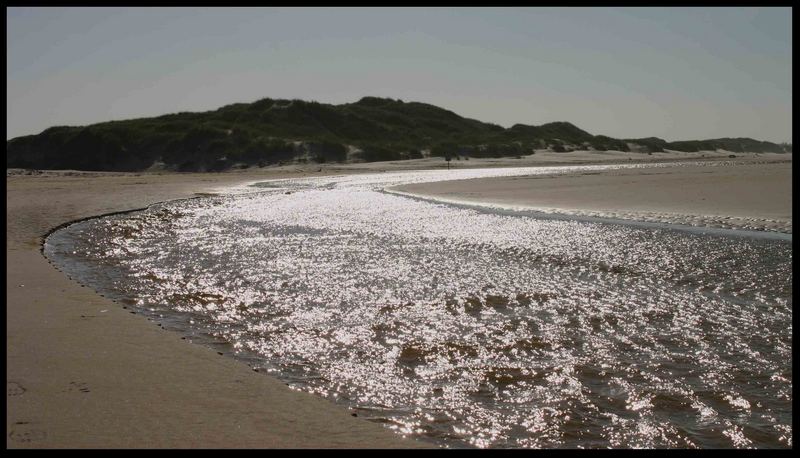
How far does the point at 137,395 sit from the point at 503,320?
404 centimetres

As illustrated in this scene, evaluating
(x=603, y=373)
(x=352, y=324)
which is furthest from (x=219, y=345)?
(x=603, y=373)

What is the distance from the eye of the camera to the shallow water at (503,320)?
4.97 meters

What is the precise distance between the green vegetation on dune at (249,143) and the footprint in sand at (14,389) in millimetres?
71023

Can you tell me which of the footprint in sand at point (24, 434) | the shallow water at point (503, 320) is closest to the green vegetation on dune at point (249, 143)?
the shallow water at point (503, 320)

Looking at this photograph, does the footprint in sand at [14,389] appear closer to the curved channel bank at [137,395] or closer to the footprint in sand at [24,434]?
the curved channel bank at [137,395]

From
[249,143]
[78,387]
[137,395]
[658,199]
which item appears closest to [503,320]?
[137,395]

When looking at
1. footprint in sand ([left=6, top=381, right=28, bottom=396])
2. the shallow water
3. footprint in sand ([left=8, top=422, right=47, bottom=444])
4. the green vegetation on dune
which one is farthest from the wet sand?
the green vegetation on dune

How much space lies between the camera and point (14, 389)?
16.9 ft

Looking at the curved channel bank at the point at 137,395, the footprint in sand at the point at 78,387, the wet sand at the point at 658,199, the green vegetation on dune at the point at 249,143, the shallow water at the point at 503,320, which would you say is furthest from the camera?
the green vegetation on dune at the point at 249,143

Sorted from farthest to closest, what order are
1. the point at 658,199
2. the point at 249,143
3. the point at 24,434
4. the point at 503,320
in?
the point at 249,143
the point at 658,199
the point at 503,320
the point at 24,434

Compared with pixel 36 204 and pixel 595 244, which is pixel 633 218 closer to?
pixel 595 244

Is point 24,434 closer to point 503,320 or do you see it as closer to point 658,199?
point 503,320

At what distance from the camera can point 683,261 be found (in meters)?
11.3

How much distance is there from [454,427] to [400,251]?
330 inches
